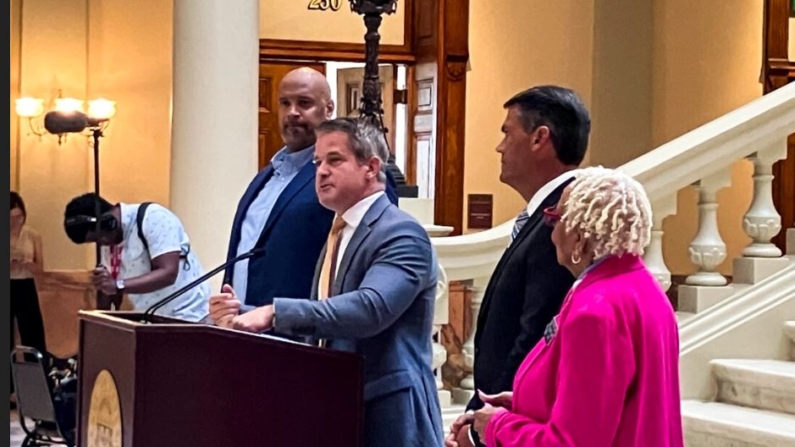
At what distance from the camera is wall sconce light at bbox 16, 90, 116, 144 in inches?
418

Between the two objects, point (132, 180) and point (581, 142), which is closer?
point (581, 142)

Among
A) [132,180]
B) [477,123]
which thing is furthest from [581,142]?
[132,180]

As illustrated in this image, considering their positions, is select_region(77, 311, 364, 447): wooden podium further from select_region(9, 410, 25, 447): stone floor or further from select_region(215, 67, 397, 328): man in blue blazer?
select_region(9, 410, 25, 447): stone floor

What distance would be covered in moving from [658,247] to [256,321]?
2595 mm

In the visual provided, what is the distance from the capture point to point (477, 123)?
10.1 meters

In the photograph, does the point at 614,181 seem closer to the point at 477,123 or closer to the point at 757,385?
the point at 757,385

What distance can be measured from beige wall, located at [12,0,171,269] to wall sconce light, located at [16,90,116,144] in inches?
2.6

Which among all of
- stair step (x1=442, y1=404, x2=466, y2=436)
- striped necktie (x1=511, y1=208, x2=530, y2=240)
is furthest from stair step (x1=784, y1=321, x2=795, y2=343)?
striped necktie (x1=511, y1=208, x2=530, y2=240)

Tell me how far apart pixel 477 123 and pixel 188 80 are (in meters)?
4.23

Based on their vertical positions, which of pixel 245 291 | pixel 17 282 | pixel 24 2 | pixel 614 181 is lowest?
pixel 17 282

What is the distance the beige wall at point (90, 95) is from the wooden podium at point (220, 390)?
8.23 m

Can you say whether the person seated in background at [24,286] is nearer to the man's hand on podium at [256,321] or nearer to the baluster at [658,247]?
the baluster at [658,247]

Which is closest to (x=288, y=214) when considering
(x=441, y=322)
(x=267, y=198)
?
(x=267, y=198)

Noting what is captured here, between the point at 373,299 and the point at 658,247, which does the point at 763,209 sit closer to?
the point at 658,247
